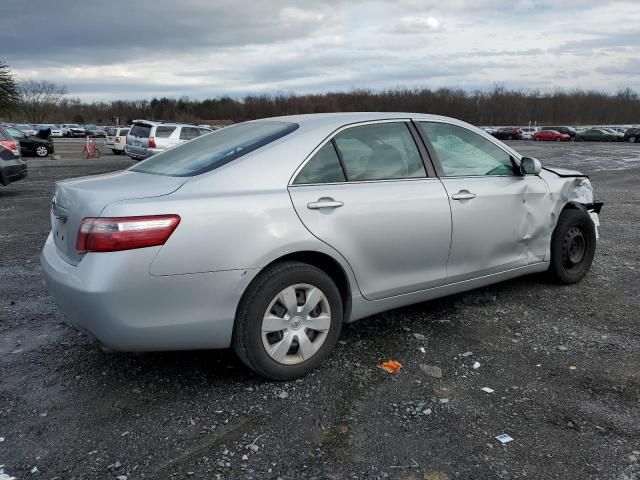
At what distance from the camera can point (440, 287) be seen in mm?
4035

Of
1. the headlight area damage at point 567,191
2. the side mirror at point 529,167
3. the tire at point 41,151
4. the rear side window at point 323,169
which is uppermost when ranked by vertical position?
the rear side window at point 323,169

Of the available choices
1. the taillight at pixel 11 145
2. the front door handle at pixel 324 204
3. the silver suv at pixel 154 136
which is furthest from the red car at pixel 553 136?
the front door handle at pixel 324 204

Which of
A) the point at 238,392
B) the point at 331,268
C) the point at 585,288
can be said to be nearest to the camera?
the point at 238,392

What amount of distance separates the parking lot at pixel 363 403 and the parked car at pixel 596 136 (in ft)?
186

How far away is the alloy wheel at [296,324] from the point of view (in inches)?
126

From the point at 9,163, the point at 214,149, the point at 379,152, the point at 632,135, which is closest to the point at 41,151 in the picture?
the point at 9,163

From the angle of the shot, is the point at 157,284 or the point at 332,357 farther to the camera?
the point at 332,357

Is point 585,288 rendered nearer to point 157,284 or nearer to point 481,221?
point 481,221

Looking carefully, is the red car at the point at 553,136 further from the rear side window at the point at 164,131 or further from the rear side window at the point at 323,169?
the rear side window at the point at 323,169

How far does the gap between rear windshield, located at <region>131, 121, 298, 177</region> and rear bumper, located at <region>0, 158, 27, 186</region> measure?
9.64 meters

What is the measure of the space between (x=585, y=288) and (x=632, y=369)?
176 cm

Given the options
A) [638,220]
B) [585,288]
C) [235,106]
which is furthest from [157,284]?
[235,106]

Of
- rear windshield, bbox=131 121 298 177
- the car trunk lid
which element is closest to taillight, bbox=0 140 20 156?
rear windshield, bbox=131 121 298 177

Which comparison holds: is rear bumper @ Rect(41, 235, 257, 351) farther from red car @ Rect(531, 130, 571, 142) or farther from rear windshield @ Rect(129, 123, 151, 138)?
red car @ Rect(531, 130, 571, 142)
